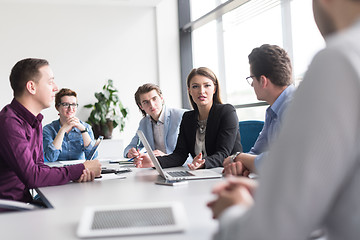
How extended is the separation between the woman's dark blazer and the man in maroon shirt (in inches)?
32.5

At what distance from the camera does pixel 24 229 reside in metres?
1.14

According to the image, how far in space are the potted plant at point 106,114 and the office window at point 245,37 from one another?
1.58m

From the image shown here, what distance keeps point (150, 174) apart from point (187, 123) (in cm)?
86

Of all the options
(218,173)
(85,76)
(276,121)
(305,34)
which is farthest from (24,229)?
(85,76)

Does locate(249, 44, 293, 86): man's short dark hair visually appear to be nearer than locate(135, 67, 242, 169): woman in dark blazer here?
Yes

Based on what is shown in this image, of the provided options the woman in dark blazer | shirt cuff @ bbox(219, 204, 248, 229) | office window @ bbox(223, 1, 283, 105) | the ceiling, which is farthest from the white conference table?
the ceiling

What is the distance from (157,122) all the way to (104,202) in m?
→ 2.59

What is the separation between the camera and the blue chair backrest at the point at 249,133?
3.15m

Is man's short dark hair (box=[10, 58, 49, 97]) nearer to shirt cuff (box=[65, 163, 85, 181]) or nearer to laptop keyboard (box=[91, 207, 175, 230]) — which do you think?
shirt cuff (box=[65, 163, 85, 181])

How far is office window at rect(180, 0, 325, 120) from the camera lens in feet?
14.6

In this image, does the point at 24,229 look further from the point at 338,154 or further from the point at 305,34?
the point at 305,34

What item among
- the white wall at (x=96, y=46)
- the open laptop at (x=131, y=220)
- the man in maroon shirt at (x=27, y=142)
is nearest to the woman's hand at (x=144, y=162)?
the man in maroon shirt at (x=27, y=142)

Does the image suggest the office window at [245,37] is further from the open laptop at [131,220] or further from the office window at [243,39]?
the open laptop at [131,220]

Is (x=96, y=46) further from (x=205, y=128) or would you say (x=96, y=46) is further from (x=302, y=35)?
(x=205, y=128)
